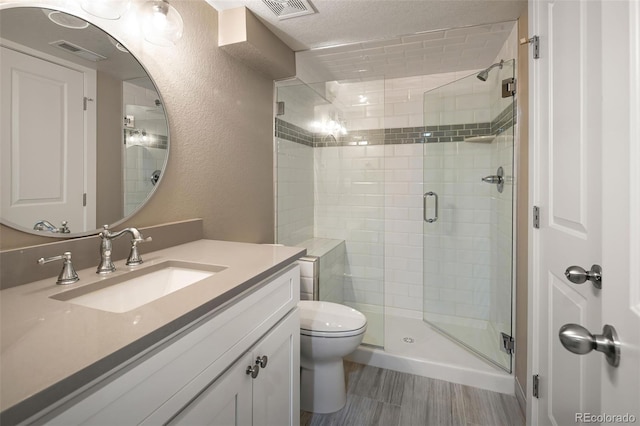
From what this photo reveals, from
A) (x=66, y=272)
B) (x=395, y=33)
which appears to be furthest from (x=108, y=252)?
(x=395, y=33)

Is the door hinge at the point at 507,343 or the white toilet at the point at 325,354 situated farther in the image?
the door hinge at the point at 507,343

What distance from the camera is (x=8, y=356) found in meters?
0.51

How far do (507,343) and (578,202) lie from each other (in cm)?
131

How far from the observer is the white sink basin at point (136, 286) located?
34.6 inches

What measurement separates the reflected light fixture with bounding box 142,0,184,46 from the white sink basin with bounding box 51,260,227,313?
36.9 inches

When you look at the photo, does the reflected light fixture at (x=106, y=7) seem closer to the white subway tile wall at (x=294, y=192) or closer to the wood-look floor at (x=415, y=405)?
the white subway tile wall at (x=294, y=192)

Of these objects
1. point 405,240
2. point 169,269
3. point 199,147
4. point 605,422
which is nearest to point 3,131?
point 169,269

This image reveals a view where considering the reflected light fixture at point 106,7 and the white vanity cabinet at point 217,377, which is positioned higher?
the reflected light fixture at point 106,7

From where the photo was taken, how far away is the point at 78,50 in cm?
108

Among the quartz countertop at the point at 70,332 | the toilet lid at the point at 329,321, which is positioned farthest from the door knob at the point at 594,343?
the toilet lid at the point at 329,321

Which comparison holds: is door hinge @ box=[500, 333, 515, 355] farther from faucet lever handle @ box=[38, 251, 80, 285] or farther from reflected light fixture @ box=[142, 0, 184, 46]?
reflected light fixture @ box=[142, 0, 184, 46]

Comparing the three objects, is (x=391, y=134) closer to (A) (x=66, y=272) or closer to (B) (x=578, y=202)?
(B) (x=578, y=202)

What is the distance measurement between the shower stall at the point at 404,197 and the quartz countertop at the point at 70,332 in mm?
1507

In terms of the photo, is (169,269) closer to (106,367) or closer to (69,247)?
(69,247)
